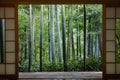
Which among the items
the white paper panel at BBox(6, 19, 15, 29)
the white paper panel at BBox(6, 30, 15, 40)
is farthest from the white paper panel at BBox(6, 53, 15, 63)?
the white paper panel at BBox(6, 19, 15, 29)

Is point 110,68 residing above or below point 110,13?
below

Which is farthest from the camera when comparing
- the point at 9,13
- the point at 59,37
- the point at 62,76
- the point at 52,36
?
the point at 52,36

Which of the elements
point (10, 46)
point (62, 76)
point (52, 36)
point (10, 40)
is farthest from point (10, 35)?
point (52, 36)

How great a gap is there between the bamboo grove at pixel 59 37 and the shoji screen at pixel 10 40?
426 cm

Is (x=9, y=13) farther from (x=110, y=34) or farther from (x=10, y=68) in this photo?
(x=110, y=34)

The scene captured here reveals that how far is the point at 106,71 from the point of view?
7.55 m

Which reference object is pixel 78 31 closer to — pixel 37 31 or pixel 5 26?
pixel 37 31

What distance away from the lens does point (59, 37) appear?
40.7 ft

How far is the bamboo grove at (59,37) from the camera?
39.4 ft

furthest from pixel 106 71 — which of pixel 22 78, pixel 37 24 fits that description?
pixel 37 24

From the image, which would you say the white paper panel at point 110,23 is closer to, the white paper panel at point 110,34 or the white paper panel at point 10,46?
the white paper panel at point 110,34

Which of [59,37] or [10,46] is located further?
[59,37]

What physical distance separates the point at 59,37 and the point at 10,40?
508 cm

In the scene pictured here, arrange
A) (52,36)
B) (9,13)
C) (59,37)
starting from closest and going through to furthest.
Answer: (9,13) < (59,37) < (52,36)
